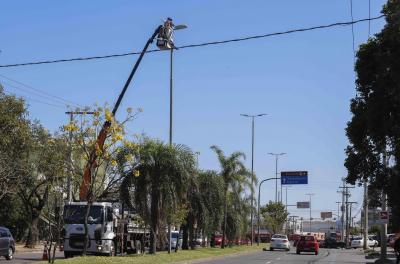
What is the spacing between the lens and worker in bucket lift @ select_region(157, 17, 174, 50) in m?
24.8

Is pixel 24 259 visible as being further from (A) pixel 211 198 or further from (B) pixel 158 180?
(A) pixel 211 198

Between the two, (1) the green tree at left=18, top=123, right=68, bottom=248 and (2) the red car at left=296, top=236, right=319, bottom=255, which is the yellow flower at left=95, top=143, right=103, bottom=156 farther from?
(2) the red car at left=296, top=236, right=319, bottom=255

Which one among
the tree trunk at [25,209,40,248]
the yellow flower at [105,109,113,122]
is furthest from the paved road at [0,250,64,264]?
the tree trunk at [25,209,40,248]

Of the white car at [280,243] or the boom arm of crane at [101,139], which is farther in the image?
the white car at [280,243]

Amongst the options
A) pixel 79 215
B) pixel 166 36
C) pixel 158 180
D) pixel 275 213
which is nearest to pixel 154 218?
pixel 158 180

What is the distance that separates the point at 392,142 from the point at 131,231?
50.0 feet

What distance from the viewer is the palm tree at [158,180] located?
32156 millimetres

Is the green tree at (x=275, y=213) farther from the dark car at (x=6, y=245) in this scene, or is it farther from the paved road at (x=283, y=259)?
the dark car at (x=6, y=245)

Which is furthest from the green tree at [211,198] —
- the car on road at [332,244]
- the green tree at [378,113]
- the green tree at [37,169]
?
the car on road at [332,244]

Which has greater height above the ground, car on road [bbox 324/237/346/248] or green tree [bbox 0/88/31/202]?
green tree [bbox 0/88/31/202]

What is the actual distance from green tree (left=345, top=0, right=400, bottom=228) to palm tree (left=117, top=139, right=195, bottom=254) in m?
9.15

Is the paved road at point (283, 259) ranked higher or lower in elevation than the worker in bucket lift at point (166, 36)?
lower

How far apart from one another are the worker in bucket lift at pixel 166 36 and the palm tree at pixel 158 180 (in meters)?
8.35

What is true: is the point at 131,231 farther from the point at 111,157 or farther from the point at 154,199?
the point at 111,157
